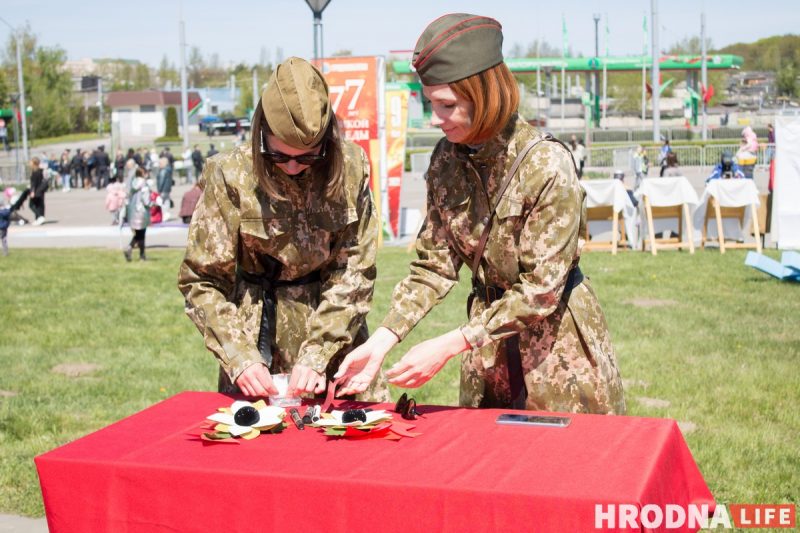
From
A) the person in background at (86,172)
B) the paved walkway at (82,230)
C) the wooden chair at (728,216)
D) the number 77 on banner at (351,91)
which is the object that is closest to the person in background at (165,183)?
the paved walkway at (82,230)

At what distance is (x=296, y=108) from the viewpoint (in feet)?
9.89

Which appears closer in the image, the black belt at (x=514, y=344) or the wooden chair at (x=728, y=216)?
the black belt at (x=514, y=344)

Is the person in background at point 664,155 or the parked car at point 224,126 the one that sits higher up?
the parked car at point 224,126

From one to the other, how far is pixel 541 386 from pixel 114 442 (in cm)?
126

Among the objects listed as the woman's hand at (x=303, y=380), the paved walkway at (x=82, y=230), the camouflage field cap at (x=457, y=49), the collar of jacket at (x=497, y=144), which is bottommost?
the paved walkway at (x=82, y=230)

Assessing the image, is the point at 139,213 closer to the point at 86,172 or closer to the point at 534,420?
the point at 534,420

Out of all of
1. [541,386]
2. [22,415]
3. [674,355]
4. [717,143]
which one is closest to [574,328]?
[541,386]

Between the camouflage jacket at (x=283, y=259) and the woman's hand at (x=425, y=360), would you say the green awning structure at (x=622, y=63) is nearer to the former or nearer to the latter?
the camouflage jacket at (x=283, y=259)

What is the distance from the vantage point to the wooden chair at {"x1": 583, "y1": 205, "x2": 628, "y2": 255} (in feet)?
50.3

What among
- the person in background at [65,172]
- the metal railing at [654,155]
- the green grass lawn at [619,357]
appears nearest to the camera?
the green grass lawn at [619,357]

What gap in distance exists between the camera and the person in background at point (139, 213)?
653 inches

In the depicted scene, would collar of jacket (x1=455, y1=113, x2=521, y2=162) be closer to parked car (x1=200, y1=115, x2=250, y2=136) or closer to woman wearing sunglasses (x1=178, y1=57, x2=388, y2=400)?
woman wearing sunglasses (x1=178, y1=57, x2=388, y2=400)

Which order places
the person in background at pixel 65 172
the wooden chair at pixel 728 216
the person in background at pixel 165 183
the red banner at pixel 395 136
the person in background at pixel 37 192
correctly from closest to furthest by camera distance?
the wooden chair at pixel 728 216 < the red banner at pixel 395 136 < the person in background at pixel 37 192 < the person in background at pixel 165 183 < the person in background at pixel 65 172

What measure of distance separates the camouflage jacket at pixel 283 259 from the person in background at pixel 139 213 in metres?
13.8
